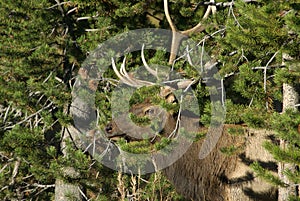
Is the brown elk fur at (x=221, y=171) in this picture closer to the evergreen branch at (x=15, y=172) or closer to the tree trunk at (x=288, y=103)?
the evergreen branch at (x=15, y=172)

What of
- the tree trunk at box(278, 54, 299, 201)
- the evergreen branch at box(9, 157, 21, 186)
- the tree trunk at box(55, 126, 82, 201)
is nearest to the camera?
the tree trunk at box(278, 54, 299, 201)

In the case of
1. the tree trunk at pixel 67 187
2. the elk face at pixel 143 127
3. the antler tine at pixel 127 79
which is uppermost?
the antler tine at pixel 127 79

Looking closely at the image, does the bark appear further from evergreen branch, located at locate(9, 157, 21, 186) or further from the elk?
evergreen branch, located at locate(9, 157, 21, 186)

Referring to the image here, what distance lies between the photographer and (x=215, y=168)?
308 inches

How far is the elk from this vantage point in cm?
756

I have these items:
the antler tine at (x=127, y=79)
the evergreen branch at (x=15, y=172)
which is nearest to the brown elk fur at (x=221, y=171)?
the antler tine at (x=127, y=79)

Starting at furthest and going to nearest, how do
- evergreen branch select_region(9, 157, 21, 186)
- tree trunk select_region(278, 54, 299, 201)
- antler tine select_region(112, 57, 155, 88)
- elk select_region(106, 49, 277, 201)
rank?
evergreen branch select_region(9, 157, 21, 186)
elk select_region(106, 49, 277, 201)
antler tine select_region(112, 57, 155, 88)
tree trunk select_region(278, 54, 299, 201)

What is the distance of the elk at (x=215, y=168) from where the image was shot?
298 inches

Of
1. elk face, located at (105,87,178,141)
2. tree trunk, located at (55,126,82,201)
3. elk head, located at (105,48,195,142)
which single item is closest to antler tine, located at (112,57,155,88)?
elk head, located at (105,48,195,142)

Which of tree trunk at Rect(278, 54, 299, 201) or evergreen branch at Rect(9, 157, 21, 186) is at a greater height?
tree trunk at Rect(278, 54, 299, 201)

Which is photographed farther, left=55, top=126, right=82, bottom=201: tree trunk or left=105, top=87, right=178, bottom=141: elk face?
left=105, top=87, right=178, bottom=141: elk face

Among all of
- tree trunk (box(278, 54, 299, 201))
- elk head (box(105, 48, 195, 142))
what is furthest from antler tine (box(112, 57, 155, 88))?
tree trunk (box(278, 54, 299, 201))

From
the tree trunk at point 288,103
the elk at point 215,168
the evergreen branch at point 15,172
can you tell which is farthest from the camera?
the evergreen branch at point 15,172

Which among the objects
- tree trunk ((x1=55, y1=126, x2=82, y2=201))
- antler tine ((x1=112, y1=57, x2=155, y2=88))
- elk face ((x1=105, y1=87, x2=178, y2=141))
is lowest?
tree trunk ((x1=55, y1=126, x2=82, y2=201))
